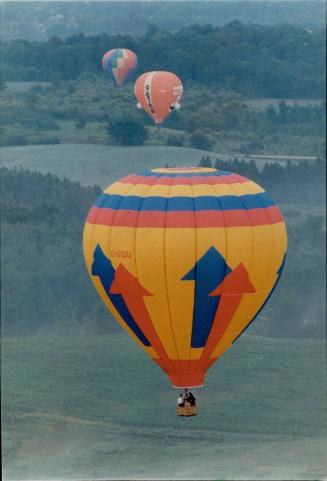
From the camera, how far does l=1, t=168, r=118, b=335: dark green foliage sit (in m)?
15.4

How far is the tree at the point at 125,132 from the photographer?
1570 cm

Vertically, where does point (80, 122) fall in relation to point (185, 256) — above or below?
above

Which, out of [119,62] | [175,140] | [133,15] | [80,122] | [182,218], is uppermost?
[133,15]

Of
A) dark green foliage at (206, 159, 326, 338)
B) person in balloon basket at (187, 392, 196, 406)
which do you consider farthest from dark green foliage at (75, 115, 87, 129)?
person in balloon basket at (187, 392, 196, 406)

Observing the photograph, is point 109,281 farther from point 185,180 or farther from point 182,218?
point 185,180

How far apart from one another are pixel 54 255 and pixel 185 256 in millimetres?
7708

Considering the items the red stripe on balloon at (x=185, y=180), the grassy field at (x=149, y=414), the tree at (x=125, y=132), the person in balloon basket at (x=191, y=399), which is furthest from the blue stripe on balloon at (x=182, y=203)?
the tree at (x=125, y=132)

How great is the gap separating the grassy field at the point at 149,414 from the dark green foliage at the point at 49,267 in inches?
14.5

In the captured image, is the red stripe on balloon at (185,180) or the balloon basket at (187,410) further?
the balloon basket at (187,410)

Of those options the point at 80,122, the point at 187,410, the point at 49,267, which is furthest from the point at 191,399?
the point at 80,122

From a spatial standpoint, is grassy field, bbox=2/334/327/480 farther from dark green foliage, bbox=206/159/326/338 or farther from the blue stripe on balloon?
the blue stripe on balloon

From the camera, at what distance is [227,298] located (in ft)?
28.3

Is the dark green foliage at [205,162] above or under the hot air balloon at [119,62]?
under

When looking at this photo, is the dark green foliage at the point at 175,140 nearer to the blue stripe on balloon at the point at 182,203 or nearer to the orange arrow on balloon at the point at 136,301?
the orange arrow on balloon at the point at 136,301
